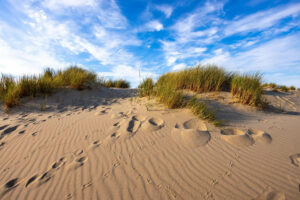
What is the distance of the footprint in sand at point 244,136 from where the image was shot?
2430mm

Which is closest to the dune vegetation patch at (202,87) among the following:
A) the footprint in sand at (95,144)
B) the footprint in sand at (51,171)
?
the footprint in sand at (95,144)

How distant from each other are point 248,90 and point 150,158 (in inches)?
155

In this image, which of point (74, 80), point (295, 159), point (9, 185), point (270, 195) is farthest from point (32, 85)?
point (295, 159)

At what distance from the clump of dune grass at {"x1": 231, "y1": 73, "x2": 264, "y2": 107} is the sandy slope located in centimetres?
85

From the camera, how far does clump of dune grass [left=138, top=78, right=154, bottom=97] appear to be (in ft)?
16.1

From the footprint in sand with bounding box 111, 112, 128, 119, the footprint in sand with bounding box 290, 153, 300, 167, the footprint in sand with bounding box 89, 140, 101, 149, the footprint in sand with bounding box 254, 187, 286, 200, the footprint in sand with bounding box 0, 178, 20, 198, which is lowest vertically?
the footprint in sand with bounding box 0, 178, 20, 198

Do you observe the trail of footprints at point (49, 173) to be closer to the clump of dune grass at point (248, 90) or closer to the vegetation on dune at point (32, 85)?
the vegetation on dune at point (32, 85)

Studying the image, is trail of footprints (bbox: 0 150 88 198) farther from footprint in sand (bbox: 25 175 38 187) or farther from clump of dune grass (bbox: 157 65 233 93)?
clump of dune grass (bbox: 157 65 233 93)

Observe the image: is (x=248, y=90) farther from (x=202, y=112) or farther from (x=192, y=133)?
(x=192, y=133)

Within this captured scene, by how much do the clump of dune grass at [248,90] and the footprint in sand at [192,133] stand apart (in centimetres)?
235

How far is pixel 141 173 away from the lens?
180 cm

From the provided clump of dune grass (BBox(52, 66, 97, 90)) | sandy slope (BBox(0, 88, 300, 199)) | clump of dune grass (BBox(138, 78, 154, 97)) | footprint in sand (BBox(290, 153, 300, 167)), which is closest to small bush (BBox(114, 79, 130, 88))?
clump of dune grass (BBox(52, 66, 97, 90))

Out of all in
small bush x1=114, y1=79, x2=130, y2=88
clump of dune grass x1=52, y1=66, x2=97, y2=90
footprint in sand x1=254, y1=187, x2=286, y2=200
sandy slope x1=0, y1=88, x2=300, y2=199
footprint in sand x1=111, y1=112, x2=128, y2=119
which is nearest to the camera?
footprint in sand x1=254, y1=187, x2=286, y2=200

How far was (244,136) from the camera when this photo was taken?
2553 mm
